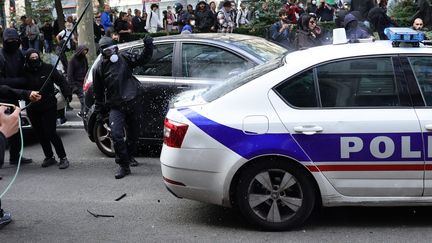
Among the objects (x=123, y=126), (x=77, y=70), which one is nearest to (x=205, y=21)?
(x=77, y=70)

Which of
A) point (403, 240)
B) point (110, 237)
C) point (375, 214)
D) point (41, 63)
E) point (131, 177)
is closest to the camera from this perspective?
point (403, 240)

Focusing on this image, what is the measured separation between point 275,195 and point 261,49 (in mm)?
3195

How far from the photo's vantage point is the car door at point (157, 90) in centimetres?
712

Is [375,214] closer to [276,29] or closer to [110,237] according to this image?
[110,237]

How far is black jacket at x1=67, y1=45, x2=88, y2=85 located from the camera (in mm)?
10203

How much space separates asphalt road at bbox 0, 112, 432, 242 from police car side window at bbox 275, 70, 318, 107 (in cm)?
105

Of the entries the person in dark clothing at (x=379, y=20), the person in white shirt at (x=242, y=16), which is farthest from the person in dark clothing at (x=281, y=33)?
the person in white shirt at (x=242, y=16)

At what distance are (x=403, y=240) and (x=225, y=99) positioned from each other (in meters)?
1.77

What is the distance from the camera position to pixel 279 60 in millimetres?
5078

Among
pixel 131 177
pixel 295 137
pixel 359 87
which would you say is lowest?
pixel 131 177

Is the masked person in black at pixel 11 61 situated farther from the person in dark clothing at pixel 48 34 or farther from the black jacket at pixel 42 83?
the person in dark clothing at pixel 48 34

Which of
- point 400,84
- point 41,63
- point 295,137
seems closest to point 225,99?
point 295,137

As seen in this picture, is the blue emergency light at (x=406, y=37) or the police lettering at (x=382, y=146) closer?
the police lettering at (x=382, y=146)

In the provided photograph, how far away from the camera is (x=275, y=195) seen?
459 centimetres
